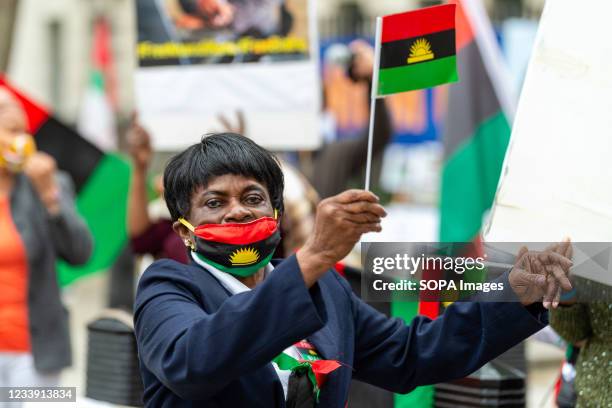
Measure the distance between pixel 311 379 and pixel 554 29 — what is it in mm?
1064

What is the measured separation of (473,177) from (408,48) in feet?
10.3

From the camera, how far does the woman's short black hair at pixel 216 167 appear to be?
2.98m

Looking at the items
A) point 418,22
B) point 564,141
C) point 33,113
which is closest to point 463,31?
point 33,113

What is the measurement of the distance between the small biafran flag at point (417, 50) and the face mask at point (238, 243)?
1.49 ft

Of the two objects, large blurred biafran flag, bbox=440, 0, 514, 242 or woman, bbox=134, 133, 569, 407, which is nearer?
woman, bbox=134, 133, 569, 407

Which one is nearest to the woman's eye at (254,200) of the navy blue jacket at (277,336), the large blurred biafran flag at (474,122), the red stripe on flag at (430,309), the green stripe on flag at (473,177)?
the navy blue jacket at (277,336)

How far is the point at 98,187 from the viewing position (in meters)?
7.04

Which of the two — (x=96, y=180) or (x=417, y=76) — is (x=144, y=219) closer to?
(x=96, y=180)

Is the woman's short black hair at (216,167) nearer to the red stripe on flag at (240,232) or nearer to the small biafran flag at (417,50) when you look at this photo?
the red stripe on flag at (240,232)

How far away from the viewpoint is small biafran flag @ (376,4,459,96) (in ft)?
9.83

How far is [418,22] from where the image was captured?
9.99 ft

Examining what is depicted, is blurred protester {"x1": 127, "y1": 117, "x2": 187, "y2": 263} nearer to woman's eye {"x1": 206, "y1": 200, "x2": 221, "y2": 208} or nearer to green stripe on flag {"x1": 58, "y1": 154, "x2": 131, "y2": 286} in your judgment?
green stripe on flag {"x1": 58, "y1": 154, "x2": 131, "y2": 286}

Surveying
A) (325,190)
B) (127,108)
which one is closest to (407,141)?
(325,190)

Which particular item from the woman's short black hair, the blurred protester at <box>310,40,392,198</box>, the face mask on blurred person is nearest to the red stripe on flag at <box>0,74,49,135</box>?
the face mask on blurred person
